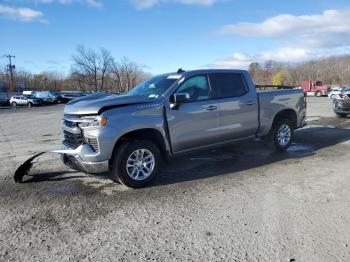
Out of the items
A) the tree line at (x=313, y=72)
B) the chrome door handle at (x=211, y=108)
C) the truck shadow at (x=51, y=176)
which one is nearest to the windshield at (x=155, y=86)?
the chrome door handle at (x=211, y=108)

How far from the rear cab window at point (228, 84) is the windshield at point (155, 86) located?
83cm

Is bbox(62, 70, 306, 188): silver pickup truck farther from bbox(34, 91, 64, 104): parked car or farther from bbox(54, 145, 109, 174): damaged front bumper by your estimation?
bbox(34, 91, 64, 104): parked car

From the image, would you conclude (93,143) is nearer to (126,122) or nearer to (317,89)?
(126,122)

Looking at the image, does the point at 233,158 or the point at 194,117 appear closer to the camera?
the point at 194,117

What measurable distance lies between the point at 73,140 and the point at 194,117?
2.09 m

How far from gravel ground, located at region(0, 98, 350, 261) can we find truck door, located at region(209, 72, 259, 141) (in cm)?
68

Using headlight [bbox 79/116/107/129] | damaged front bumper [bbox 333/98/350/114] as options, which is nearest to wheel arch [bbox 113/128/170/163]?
headlight [bbox 79/116/107/129]

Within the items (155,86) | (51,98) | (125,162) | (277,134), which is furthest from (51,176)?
(51,98)

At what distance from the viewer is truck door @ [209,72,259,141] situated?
6859 mm

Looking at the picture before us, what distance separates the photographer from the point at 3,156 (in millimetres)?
8836

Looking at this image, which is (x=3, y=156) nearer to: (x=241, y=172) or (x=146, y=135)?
(x=146, y=135)

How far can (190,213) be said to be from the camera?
4656 mm

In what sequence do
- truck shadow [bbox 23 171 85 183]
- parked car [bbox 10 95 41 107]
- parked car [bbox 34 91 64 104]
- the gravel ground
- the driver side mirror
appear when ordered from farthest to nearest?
parked car [bbox 34 91 64 104]
parked car [bbox 10 95 41 107]
truck shadow [bbox 23 171 85 183]
the driver side mirror
the gravel ground

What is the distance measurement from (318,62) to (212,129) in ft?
422
